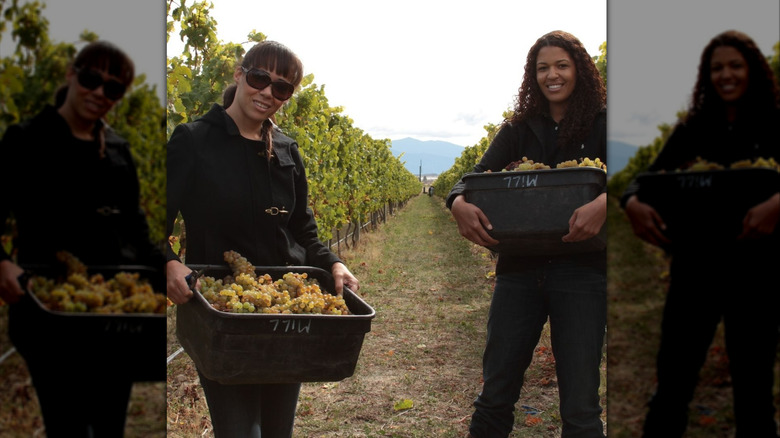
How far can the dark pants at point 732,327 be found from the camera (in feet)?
1.55

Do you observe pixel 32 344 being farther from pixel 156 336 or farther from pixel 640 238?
pixel 640 238

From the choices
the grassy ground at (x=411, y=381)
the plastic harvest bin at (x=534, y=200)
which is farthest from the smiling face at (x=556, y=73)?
the grassy ground at (x=411, y=381)

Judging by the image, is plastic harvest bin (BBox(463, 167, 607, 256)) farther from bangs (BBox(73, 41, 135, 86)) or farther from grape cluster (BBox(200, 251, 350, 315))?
bangs (BBox(73, 41, 135, 86))

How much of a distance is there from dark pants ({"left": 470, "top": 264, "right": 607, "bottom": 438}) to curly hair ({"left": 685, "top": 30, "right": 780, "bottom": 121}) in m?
1.82

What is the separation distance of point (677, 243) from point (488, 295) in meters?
8.59

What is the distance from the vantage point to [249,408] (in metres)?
2.12

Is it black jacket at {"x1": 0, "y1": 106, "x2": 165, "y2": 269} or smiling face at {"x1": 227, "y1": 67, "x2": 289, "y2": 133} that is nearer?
black jacket at {"x1": 0, "y1": 106, "x2": 165, "y2": 269}

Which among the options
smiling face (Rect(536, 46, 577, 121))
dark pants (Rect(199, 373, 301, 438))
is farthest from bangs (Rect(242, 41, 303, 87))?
dark pants (Rect(199, 373, 301, 438))

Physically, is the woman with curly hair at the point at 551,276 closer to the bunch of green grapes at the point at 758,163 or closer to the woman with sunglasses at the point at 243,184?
the woman with sunglasses at the point at 243,184

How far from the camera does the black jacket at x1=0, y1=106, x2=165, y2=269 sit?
47cm

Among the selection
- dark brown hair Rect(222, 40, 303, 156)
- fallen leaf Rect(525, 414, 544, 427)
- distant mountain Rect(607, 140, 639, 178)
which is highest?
dark brown hair Rect(222, 40, 303, 156)

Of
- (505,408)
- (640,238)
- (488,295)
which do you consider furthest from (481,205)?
(488,295)

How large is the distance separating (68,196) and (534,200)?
5.39ft

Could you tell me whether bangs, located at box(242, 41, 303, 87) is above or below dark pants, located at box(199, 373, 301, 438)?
above
